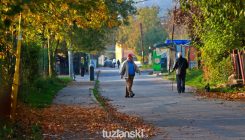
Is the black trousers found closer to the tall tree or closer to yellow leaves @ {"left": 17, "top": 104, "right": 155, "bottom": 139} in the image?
yellow leaves @ {"left": 17, "top": 104, "right": 155, "bottom": 139}

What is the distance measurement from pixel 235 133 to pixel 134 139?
2.08 m

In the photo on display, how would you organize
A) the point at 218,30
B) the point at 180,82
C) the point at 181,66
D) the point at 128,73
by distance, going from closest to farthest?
1. the point at 128,73
2. the point at 218,30
3. the point at 181,66
4. the point at 180,82

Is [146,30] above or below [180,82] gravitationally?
above

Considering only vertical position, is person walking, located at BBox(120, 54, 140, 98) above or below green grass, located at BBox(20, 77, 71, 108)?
above

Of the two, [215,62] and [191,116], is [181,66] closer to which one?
[215,62]

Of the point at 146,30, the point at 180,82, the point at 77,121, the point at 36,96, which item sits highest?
the point at 146,30

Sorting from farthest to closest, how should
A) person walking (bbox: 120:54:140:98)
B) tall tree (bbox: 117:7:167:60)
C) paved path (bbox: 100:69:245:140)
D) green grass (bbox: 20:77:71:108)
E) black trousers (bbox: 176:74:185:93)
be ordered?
tall tree (bbox: 117:7:167:60) → black trousers (bbox: 176:74:185:93) → person walking (bbox: 120:54:140:98) → green grass (bbox: 20:77:71:108) → paved path (bbox: 100:69:245:140)

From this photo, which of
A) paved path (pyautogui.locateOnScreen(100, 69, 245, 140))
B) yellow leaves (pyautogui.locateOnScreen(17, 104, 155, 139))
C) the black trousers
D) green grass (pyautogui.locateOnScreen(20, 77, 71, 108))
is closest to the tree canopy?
the black trousers

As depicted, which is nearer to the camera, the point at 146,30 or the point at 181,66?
the point at 181,66

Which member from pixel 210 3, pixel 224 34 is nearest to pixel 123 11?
pixel 224 34

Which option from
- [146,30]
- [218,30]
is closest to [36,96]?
[218,30]

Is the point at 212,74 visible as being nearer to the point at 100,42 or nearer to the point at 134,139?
the point at 100,42

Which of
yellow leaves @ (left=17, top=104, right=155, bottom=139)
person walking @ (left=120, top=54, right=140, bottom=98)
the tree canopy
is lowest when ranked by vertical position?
yellow leaves @ (left=17, top=104, right=155, bottom=139)

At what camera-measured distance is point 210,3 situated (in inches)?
671
